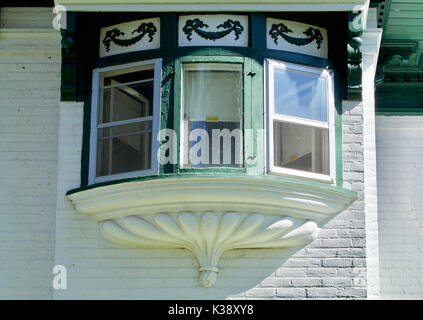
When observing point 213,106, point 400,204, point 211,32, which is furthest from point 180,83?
point 400,204

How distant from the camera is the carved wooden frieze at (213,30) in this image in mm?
13141

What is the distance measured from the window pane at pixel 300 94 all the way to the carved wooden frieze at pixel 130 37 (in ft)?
4.78

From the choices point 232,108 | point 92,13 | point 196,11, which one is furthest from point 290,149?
point 92,13

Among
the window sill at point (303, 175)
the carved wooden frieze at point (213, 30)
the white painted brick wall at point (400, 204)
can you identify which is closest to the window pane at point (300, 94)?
the carved wooden frieze at point (213, 30)

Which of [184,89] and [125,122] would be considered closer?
[184,89]

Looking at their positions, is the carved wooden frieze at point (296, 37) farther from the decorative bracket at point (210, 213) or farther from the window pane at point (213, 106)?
the decorative bracket at point (210, 213)

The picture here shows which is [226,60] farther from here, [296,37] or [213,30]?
[296,37]

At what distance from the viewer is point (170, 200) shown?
12.4 meters

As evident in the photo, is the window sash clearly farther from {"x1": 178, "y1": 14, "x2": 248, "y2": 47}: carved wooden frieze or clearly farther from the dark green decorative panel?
the dark green decorative panel

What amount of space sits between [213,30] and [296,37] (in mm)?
961

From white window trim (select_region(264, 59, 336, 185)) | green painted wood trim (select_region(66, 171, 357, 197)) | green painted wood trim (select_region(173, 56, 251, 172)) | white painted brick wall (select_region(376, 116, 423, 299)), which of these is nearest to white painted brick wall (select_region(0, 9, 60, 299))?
green painted wood trim (select_region(66, 171, 357, 197))

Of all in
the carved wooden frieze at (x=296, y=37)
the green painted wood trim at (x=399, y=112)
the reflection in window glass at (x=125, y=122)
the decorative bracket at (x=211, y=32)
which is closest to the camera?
the reflection in window glass at (x=125, y=122)

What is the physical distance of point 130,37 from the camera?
1338 centimetres
